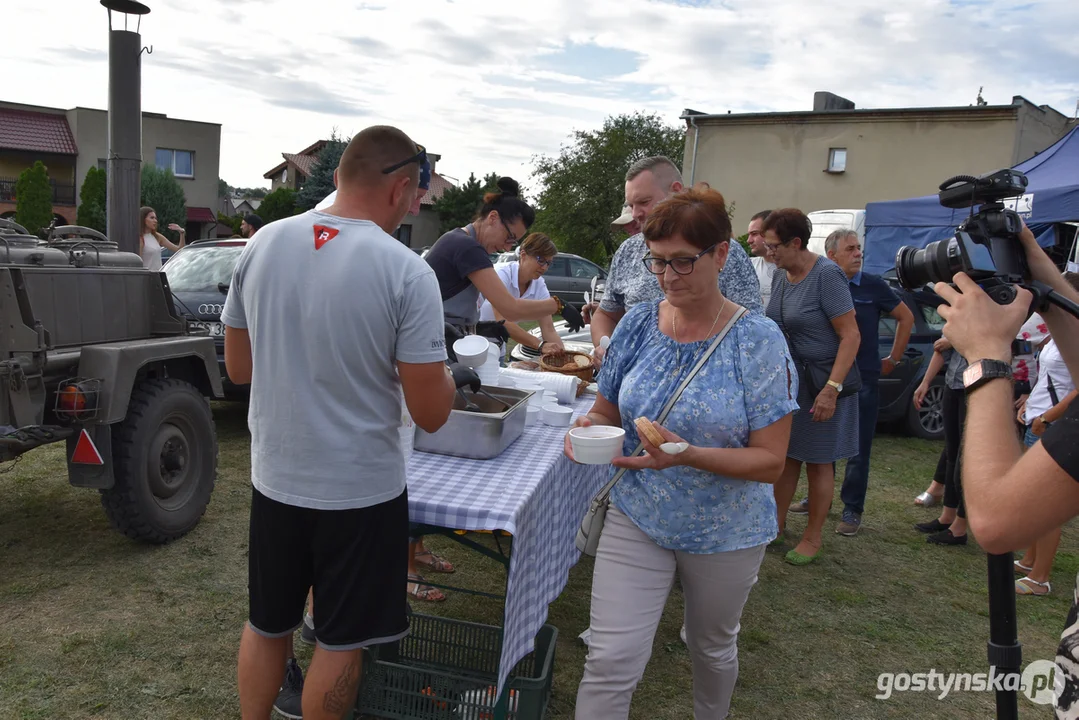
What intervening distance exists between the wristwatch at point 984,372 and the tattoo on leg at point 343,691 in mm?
1666

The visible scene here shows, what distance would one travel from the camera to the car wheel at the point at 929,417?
24.4 ft

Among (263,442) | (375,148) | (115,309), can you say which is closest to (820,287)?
(375,148)

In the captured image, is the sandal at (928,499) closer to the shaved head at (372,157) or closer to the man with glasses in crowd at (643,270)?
the man with glasses in crowd at (643,270)

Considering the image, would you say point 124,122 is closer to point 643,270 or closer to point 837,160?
point 643,270

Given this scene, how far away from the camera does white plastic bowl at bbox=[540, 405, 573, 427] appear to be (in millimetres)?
3039

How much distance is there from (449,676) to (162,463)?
2298 mm

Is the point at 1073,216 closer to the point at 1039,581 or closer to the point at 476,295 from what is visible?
the point at 1039,581

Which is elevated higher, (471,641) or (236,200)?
(236,200)

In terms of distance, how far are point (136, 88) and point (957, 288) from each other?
7015mm

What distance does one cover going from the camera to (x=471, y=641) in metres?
2.72

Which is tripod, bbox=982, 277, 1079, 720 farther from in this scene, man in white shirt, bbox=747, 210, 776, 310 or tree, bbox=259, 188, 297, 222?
tree, bbox=259, 188, 297, 222

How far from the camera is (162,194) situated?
2902 cm

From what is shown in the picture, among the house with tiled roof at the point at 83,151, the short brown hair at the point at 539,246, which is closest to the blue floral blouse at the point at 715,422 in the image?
the short brown hair at the point at 539,246

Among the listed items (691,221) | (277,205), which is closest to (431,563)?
(691,221)
